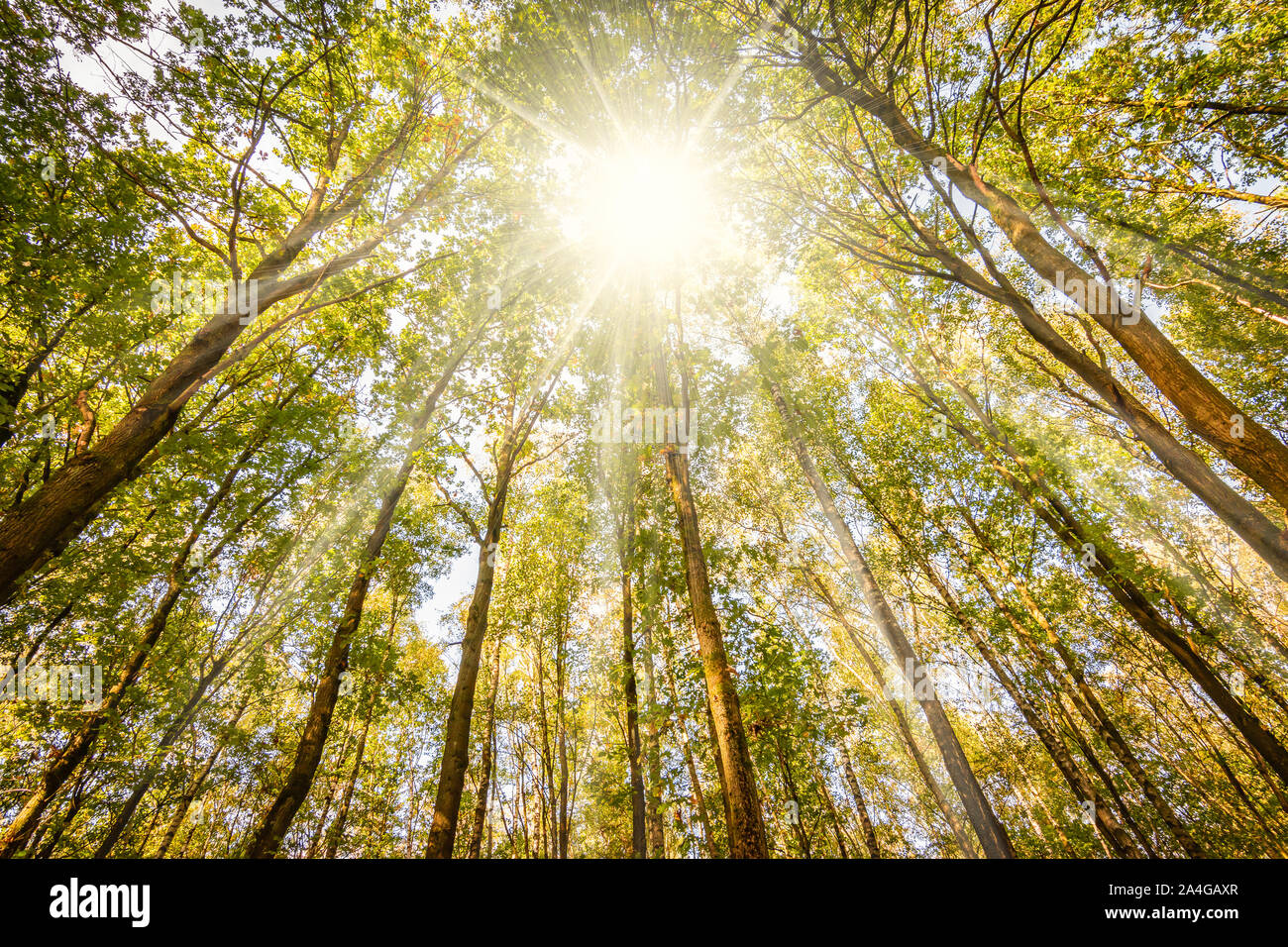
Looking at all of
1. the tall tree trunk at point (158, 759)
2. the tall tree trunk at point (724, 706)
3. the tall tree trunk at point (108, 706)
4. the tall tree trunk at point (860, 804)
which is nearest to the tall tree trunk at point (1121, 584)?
the tall tree trunk at point (860, 804)

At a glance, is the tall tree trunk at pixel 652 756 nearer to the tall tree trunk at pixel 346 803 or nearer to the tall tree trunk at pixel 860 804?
the tall tree trunk at pixel 860 804

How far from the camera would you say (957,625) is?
1077cm

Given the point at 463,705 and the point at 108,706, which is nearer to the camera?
the point at 463,705

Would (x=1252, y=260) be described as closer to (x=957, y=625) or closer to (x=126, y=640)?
(x=957, y=625)

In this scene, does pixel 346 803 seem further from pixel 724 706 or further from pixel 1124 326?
pixel 1124 326

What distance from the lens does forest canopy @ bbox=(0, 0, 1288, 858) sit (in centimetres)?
579

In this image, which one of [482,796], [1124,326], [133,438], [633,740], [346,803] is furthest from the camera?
[346,803]

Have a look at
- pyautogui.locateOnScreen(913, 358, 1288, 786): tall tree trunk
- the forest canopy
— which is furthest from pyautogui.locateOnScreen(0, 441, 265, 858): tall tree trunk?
pyautogui.locateOnScreen(913, 358, 1288, 786): tall tree trunk

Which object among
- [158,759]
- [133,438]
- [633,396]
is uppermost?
[633,396]

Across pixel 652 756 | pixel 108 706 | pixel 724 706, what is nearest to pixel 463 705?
pixel 652 756

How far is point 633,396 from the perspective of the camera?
27.0 ft

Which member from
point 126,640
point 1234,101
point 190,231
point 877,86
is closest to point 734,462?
point 877,86

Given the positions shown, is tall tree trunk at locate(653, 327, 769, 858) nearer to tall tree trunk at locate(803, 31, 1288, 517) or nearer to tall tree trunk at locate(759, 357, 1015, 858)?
tall tree trunk at locate(759, 357, 1015, 858)

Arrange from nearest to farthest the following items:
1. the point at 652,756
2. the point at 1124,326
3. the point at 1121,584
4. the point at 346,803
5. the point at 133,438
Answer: the point at 1124,326, the point at 133,438, the point at 652,756, the point at 1121,584, the point at 346,803
